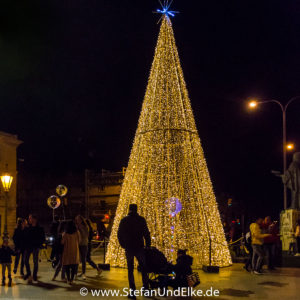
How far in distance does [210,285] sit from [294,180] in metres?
9.62

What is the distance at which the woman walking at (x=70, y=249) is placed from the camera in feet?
35.8

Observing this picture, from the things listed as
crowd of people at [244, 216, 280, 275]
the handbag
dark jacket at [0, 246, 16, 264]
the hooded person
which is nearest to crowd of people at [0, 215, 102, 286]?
dark jacket at [0, 246, 16, 264]

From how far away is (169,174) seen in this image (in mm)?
13961

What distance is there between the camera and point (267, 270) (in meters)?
14.0

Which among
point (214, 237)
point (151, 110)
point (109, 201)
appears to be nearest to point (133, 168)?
point (151, 110)

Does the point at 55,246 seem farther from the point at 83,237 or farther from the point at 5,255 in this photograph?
the point at 5,255

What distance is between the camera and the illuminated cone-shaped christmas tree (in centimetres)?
1384

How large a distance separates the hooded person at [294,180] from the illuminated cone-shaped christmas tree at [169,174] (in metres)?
5.52

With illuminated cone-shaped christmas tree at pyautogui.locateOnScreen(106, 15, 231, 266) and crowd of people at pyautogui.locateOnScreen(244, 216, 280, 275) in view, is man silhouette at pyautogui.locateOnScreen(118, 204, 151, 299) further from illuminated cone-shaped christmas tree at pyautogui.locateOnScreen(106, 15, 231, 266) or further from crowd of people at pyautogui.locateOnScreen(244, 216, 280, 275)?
crowd of people at pyautogui.locateOnScreen(244, 216, 280, 275)

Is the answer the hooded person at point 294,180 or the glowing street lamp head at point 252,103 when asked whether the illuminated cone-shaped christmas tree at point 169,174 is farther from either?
the glowing street lamp head at point 252,103

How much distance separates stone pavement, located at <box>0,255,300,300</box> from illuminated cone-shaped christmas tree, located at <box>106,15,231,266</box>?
3.46 feet

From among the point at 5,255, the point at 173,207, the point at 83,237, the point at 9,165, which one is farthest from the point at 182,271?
the point at 9,165

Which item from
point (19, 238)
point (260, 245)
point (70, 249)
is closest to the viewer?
point (70, 249)

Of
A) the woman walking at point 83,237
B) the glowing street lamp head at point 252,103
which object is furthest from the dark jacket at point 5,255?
the glowing street lamp head at point 252,103
